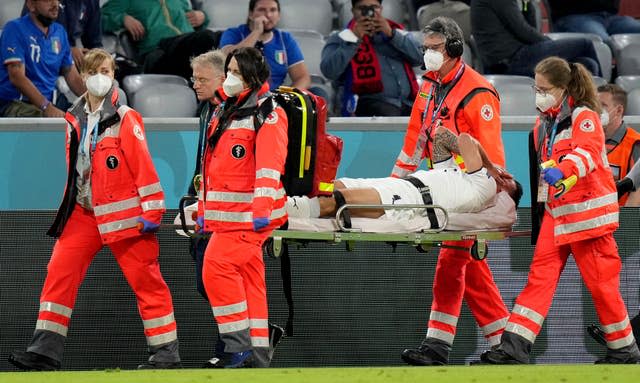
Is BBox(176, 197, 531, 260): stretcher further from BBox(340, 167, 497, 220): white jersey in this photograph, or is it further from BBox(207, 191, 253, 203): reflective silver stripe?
BBox(207, 191, 253, 203): reflective silver stripe

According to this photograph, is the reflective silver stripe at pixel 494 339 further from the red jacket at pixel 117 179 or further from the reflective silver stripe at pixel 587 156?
the red jacket at pixel 117 179

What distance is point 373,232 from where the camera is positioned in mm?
6332

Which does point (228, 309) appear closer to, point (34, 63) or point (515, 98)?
point (34, 63)

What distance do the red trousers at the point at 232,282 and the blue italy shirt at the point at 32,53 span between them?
2880mm

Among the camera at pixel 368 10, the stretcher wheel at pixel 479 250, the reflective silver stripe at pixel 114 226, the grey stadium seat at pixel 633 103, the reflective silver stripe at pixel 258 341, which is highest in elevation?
the camera at pixel 368 10

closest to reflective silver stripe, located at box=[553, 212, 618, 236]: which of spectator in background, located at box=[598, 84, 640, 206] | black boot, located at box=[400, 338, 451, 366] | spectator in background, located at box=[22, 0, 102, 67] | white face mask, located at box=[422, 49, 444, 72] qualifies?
black boot, located at box=[400, 338, 451, 366]

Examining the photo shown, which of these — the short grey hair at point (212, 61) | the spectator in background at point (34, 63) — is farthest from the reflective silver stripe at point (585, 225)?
the spectator in background at point (34, 63)

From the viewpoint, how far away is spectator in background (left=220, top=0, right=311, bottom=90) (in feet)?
29.2

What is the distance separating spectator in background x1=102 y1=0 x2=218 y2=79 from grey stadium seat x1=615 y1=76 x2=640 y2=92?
3.13 m

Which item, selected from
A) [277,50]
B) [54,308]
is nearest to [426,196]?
[54,308]

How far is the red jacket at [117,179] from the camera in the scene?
6535 mm

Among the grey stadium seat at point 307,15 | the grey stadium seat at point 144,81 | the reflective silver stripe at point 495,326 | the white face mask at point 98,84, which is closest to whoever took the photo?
the white face mask at point 98,84

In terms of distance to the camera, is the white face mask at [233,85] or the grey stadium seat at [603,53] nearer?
the white face mask at [233,85]

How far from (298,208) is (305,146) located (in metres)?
0.33
